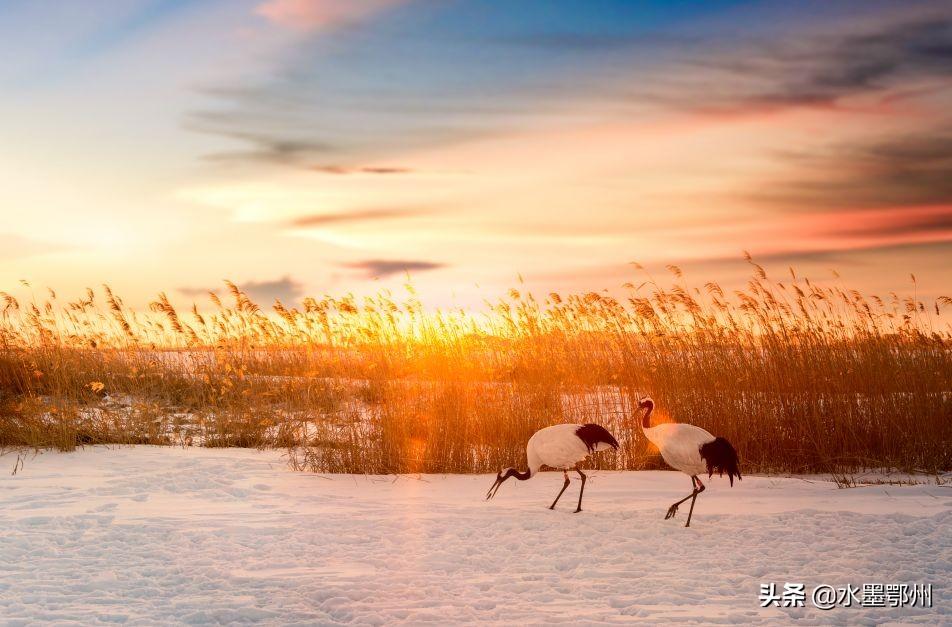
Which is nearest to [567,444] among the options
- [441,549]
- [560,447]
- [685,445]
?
[560,447]

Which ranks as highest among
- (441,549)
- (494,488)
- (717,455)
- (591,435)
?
(591,435)

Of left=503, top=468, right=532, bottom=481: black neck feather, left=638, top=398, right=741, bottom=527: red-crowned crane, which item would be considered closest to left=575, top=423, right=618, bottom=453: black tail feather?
left=638, top=398, right=741, bottom=527: red-crowned crane

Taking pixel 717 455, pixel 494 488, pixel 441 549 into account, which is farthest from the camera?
pixel 494 488

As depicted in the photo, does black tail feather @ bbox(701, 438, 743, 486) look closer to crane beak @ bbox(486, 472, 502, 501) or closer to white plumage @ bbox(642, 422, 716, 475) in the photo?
white plumage @ bbox(642, 422, 716, 475)

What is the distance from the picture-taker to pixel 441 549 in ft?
17.7

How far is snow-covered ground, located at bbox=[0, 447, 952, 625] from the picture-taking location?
423 centimetres

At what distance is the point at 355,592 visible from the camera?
4.41 metres

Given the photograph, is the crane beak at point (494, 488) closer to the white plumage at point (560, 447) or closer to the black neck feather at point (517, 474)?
the black neck feather at point (517, 474)

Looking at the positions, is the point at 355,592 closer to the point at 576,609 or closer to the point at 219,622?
the point at 219,622

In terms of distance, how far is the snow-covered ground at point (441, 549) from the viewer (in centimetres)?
423

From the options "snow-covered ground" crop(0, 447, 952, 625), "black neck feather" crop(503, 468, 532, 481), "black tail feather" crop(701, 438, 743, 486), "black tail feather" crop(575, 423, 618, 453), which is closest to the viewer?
"snow-covered ground" crop(0, 447, 952, 625)

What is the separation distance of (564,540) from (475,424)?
319 cm

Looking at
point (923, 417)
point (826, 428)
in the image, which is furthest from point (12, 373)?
point (923, 417)

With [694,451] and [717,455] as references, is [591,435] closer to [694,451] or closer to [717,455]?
[694,451]
